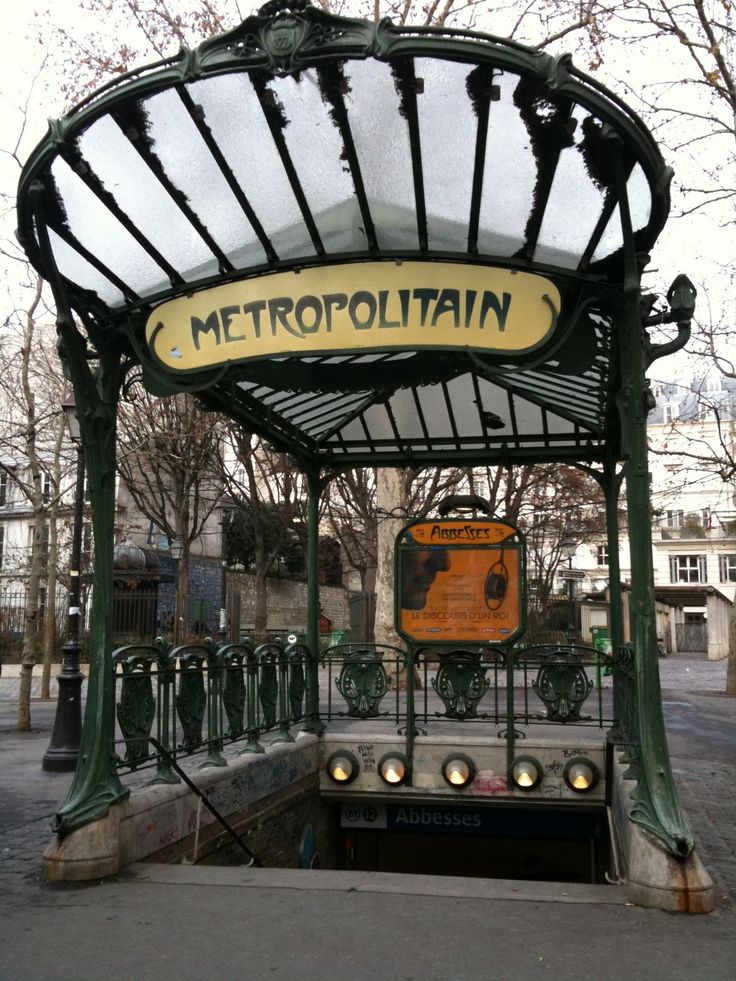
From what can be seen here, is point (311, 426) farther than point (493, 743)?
Yes

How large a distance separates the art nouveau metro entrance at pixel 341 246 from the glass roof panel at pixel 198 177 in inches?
0.5

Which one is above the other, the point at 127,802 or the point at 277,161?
the point at 277,161

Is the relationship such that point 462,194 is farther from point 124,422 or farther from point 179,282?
point 124,422

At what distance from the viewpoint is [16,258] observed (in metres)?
14.6

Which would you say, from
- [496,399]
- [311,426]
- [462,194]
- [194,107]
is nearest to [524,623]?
[496,399]

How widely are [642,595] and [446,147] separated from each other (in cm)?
295

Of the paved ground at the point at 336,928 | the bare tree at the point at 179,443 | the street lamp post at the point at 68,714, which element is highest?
the bare tree at the point at 179,443

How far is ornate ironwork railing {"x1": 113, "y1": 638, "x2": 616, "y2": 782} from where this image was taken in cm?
618

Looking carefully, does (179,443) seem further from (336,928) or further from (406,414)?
(336,928)

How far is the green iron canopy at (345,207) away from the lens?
15.6ft

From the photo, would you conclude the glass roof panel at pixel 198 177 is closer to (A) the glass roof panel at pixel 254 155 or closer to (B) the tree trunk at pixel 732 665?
(A) the glass roof panel at pixel 254 155

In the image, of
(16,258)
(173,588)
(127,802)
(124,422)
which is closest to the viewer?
(127,802)

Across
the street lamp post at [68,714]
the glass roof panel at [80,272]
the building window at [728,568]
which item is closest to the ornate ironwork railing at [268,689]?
the street lamp post at [68,714]

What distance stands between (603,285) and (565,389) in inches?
89.1
